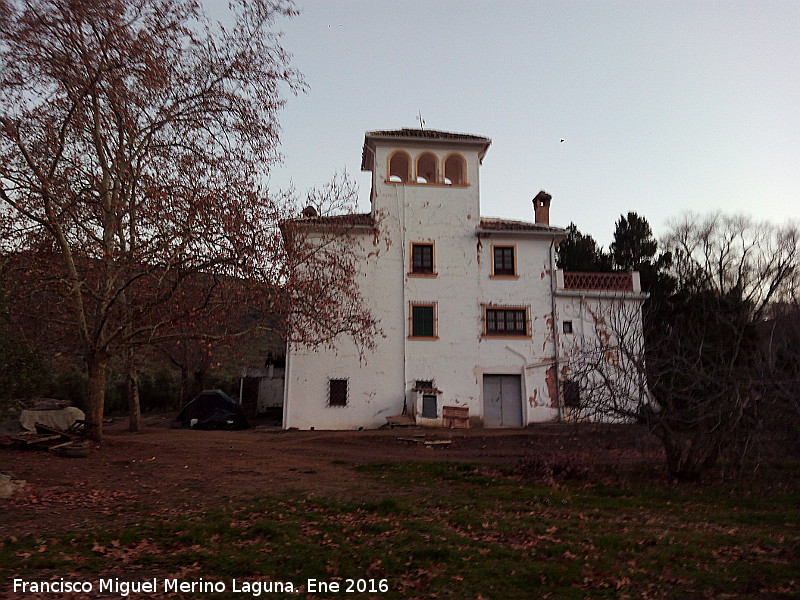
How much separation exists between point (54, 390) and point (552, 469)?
24.4 m

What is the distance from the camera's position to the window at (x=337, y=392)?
23344 millimetres

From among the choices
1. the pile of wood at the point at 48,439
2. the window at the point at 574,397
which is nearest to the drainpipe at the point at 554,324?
the window at the point at 574,397

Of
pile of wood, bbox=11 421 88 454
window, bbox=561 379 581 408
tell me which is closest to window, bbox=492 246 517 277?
window, bbox=561 379 581 408

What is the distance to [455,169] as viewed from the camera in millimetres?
26812

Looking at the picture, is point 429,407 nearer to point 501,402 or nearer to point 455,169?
point 501,402

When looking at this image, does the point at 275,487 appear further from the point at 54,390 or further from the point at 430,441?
the point at 54,390

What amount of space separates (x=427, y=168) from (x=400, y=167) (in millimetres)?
1228

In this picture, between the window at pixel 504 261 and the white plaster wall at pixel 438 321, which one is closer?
the white plaster wall at pixel 438 321

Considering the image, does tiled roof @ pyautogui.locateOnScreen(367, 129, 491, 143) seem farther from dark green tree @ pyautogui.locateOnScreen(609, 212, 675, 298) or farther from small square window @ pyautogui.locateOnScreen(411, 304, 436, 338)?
dark green tree @ pyautogui.locateOnScreen(609, 212, 675, 298)

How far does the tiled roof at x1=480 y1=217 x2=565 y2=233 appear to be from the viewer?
82.6ft

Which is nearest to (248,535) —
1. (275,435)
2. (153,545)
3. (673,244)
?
(153,545)

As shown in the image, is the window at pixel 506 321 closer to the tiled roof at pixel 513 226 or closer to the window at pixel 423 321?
the window at pixel 423 321

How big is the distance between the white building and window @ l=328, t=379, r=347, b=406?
0.04 meters

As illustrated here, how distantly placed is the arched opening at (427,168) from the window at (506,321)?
6.27 meters
